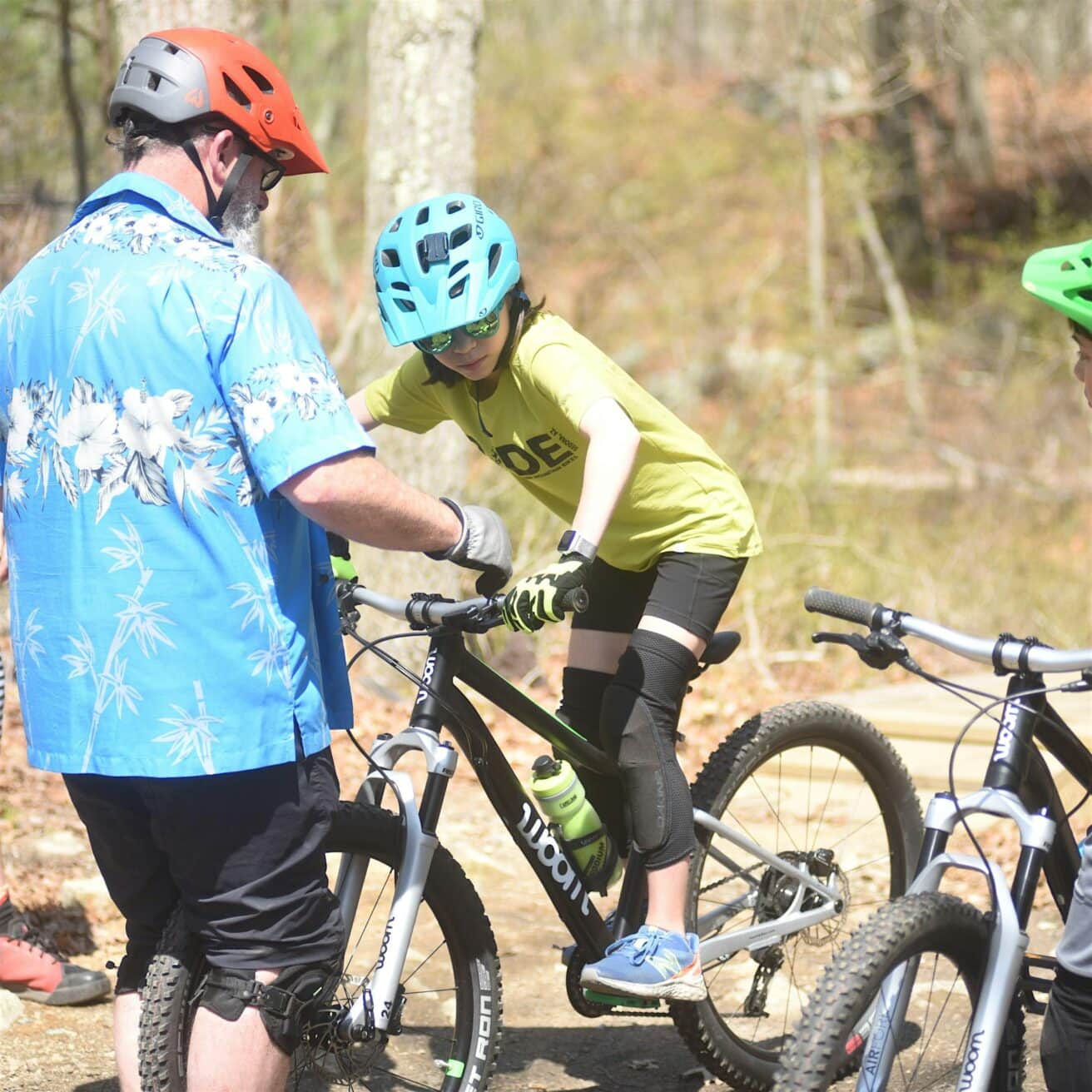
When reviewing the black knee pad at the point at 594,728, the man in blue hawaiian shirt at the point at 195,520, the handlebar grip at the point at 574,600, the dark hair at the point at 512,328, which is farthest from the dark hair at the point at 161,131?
the black knee pad at the point at 594,728

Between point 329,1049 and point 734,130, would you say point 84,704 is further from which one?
point 734,130

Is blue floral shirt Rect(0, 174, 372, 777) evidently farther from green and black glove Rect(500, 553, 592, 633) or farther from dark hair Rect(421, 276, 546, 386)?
dark hair Rect(421, 276, 546, 386)

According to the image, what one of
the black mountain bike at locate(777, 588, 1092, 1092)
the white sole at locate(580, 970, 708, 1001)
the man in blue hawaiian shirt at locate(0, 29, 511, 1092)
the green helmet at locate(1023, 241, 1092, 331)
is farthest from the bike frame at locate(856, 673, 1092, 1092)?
the man in blue hawaiian shirt at locate(0, 29, 511, 1092)

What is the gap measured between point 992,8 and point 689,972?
43.3ft

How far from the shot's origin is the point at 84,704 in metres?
2.47

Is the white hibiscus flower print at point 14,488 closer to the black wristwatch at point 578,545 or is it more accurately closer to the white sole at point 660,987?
the black wristwatch at point 578,545

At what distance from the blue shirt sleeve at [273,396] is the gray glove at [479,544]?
0.40 m

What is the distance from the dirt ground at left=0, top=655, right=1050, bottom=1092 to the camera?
3742 mm

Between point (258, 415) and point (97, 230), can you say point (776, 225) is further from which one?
point (258, 415)

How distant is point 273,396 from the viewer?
7.94ft

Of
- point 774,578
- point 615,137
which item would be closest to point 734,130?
point 615,137

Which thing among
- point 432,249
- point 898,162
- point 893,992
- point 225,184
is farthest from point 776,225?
point 893,992

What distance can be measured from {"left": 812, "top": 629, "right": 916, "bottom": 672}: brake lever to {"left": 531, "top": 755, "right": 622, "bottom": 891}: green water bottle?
2.70 ft

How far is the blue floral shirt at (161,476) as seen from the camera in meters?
2.42
